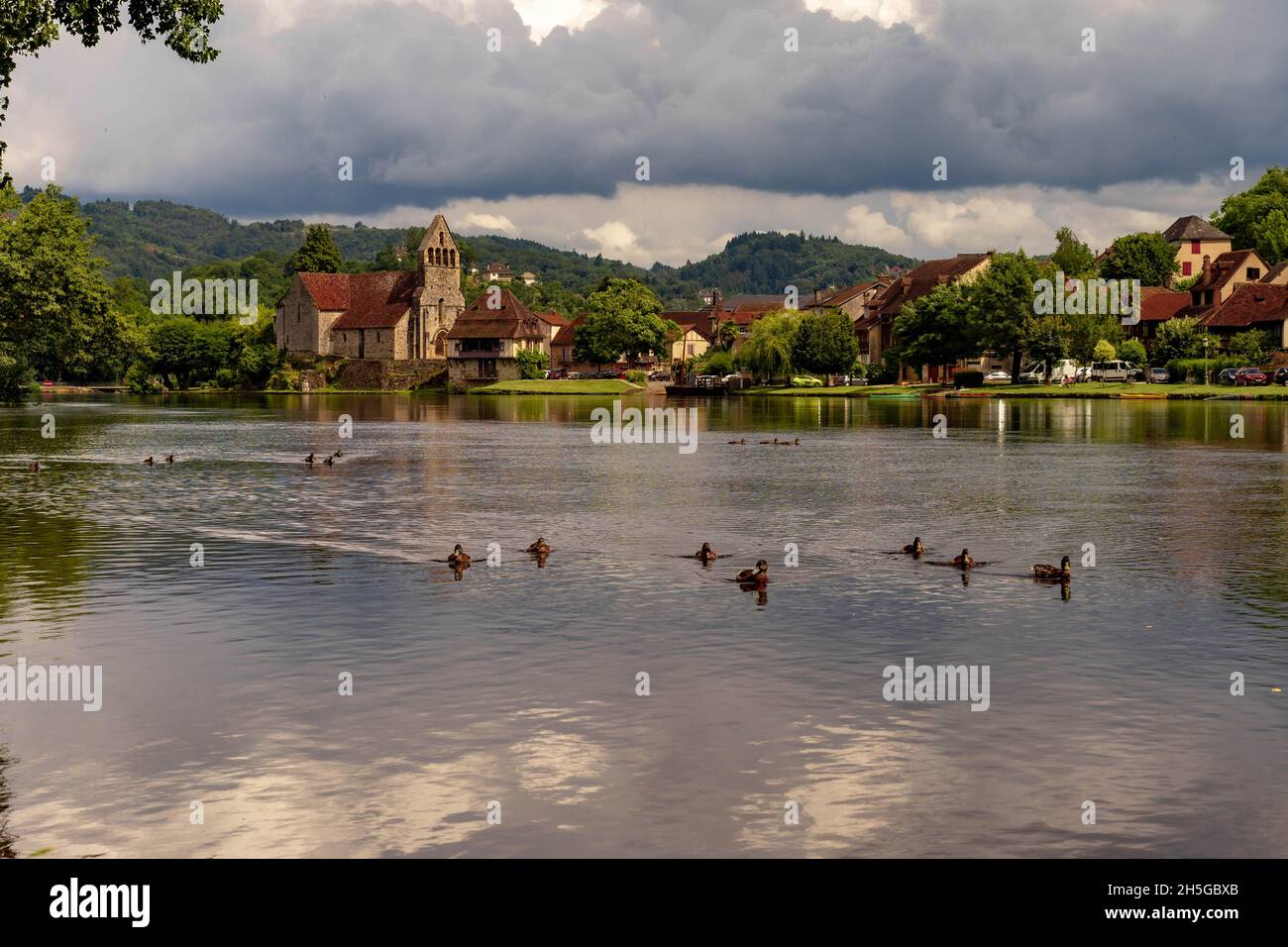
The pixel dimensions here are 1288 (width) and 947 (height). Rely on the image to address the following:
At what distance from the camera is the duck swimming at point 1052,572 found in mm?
31828

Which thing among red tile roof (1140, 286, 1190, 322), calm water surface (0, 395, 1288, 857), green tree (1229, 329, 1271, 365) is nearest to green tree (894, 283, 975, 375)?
green tree (1229, 329, 1271, 365)

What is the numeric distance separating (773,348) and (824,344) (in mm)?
7159

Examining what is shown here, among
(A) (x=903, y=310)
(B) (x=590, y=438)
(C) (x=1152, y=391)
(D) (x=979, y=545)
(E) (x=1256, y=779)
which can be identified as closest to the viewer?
(E) (x=1256, y=779)

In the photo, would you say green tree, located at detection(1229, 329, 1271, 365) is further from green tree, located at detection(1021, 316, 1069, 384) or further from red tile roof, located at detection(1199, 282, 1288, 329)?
green tree, located at detection(1021, 316, 1069, 384)

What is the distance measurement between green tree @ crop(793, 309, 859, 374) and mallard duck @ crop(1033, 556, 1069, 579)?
155681mm

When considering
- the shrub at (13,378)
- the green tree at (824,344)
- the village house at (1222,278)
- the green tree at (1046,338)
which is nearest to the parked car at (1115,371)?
the green tree at (1046,338)

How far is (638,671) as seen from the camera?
23625 millimetres

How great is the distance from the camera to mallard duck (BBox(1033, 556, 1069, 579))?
31844mm

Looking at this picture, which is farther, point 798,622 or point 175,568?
point 175,568

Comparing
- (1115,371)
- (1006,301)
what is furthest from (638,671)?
(1115,371)
